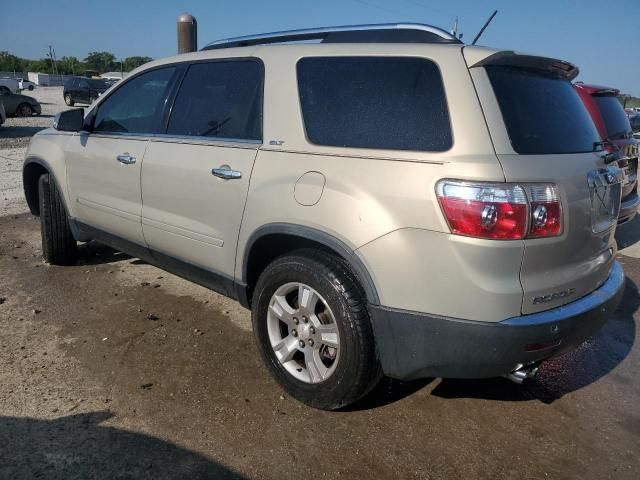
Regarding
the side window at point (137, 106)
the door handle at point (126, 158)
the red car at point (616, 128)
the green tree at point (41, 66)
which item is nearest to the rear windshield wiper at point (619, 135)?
the red car at point (616, 128)

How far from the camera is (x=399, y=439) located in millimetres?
2611

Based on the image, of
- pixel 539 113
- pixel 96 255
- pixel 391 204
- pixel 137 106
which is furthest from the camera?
pixel 96 255

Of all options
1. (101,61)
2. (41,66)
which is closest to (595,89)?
(41,66)

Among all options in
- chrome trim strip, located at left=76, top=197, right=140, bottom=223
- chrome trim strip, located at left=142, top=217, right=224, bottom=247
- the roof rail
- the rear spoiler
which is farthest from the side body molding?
the rear spoiler

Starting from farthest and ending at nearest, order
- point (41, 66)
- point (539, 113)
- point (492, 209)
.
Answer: point (41, 66), point (539, 113), point (492, 209)

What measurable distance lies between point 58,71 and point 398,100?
101m

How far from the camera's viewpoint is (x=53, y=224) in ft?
15.4

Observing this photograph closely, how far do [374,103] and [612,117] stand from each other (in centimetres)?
507

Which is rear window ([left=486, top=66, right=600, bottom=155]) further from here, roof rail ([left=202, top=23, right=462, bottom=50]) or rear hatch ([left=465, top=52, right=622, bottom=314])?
roof rail ([left=202, top=23, right=462, bottom=50])

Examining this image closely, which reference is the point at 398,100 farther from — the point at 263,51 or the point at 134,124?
the point at 134,124

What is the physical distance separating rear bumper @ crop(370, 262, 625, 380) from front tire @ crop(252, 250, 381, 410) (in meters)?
0.12

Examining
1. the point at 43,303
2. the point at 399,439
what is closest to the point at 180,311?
the point at 43,303

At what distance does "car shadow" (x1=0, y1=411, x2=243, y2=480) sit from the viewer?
2.28 metres

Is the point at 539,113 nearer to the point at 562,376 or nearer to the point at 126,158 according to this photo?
the point at 562,376
